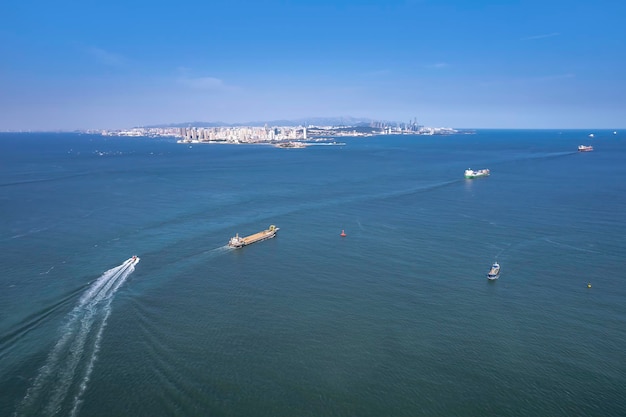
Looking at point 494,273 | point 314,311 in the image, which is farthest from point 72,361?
point 494,273

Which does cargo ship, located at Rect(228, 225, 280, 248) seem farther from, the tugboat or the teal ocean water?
the tugboat

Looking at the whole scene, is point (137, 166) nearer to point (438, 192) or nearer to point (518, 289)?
point (438, 192)

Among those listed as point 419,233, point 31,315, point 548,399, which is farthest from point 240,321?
point 419,233

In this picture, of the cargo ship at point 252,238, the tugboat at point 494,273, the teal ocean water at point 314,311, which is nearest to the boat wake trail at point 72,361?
the teal ocean water at point 314,311

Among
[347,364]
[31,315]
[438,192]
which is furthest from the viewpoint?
[438,192]

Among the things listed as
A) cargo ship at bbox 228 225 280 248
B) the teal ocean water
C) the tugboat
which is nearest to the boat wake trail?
the teal ocean water
